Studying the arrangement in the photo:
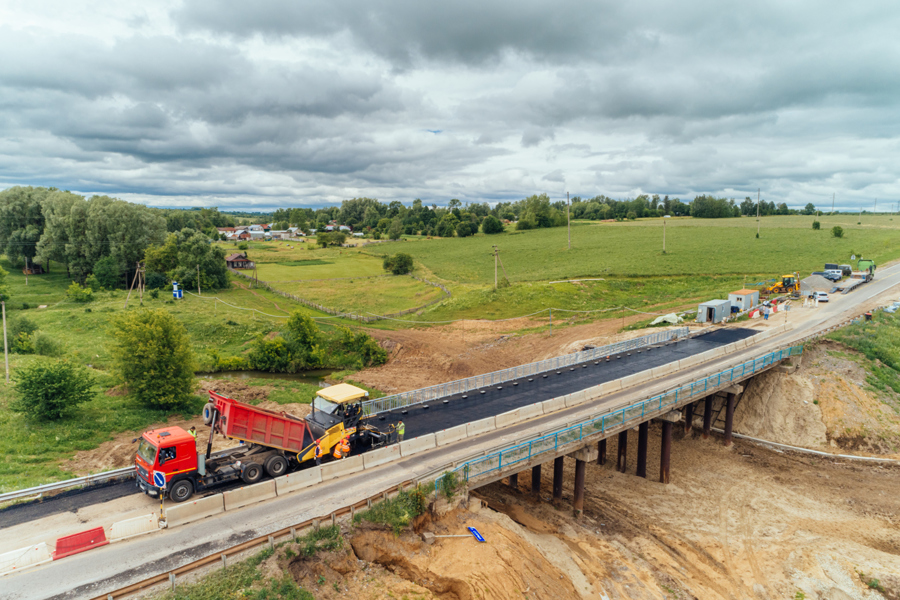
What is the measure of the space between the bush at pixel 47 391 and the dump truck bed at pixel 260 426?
18194 millimetres

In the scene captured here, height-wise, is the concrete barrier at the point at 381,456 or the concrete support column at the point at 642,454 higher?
the concrete barrier at the point at 381,456

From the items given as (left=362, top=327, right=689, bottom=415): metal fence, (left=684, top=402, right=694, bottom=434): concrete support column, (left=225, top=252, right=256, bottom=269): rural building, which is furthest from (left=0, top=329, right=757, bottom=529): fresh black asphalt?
(left=225, top=252, right=256, bottom=269): rural building

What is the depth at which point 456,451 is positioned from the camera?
21422mm

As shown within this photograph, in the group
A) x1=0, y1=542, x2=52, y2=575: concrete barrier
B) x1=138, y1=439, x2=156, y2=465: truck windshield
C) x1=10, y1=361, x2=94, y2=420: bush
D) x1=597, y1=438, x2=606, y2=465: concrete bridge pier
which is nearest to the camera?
x1=0, y1=542, x2=52, y2=575: concrete barrier

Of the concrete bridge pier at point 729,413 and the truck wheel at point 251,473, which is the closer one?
the truck wheel at point 251,473

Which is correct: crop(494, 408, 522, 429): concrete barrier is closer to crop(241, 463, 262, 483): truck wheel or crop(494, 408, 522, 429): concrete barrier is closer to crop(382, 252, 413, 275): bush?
crop(241, 463, 262, 483): truck wheel

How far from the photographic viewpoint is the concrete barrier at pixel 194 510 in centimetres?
1580

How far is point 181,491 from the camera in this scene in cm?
1681

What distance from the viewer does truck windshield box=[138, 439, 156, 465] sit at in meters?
16.6

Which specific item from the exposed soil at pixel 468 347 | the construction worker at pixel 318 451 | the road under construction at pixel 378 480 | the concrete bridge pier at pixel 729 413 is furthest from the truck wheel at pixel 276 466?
the concrete bridge pier at pixel 729 413

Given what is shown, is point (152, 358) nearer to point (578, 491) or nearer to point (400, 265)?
point (578, 491)

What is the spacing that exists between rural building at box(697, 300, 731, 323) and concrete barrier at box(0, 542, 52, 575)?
50.8 meters

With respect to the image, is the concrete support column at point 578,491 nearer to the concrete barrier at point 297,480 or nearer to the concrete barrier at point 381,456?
the concrete barrier at point 381,456

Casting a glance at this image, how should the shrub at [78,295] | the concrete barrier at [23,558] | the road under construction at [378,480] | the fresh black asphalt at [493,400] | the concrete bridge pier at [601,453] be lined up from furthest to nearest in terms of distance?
the shrub at [78,295], the concrete bridge pier at [601,453], the fresh black asphalt at [493,400], the road under construction at [378,480], the concrete barrier at [23,558]
